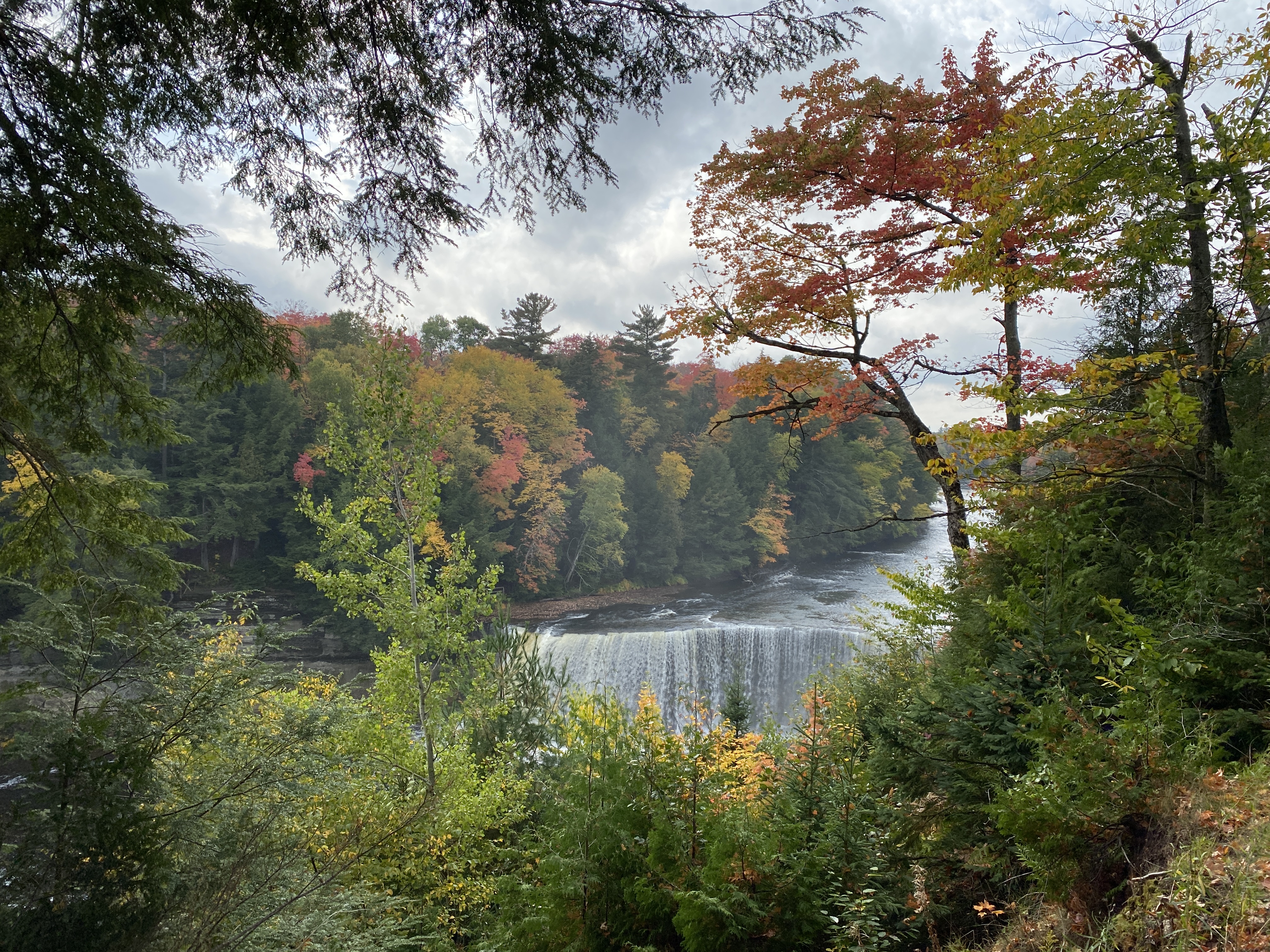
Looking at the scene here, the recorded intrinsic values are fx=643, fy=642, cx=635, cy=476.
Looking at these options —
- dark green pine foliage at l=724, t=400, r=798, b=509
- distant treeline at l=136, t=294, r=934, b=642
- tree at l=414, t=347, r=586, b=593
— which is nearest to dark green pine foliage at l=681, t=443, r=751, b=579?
distant treeline at l=136, t=294, r=934, b=642

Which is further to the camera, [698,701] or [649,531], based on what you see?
[649,531]

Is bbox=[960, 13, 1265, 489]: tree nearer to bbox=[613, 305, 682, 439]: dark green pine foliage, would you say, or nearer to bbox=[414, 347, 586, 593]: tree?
bbox=[414, 347, 586, 593]: tree

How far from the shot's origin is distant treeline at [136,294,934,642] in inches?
937

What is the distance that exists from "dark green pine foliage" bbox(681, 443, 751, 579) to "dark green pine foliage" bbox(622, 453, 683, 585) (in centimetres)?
87

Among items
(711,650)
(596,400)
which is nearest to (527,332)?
(596,400)

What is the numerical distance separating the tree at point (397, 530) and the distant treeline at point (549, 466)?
1196 centimetres

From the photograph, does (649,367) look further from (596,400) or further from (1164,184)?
(1164,184)

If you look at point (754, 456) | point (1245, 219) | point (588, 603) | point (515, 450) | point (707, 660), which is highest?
point (754, 456)

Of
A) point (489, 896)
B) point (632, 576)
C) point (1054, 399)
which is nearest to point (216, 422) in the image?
point (632, 576)

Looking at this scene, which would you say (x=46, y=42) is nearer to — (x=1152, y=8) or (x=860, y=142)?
(x=1152, y=8)

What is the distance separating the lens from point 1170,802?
6.72 ft

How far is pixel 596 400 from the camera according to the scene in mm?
31250

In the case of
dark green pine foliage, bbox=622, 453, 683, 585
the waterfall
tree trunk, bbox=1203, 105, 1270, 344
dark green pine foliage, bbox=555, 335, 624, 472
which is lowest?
the waterfall

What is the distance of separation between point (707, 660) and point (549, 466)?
12077mm
